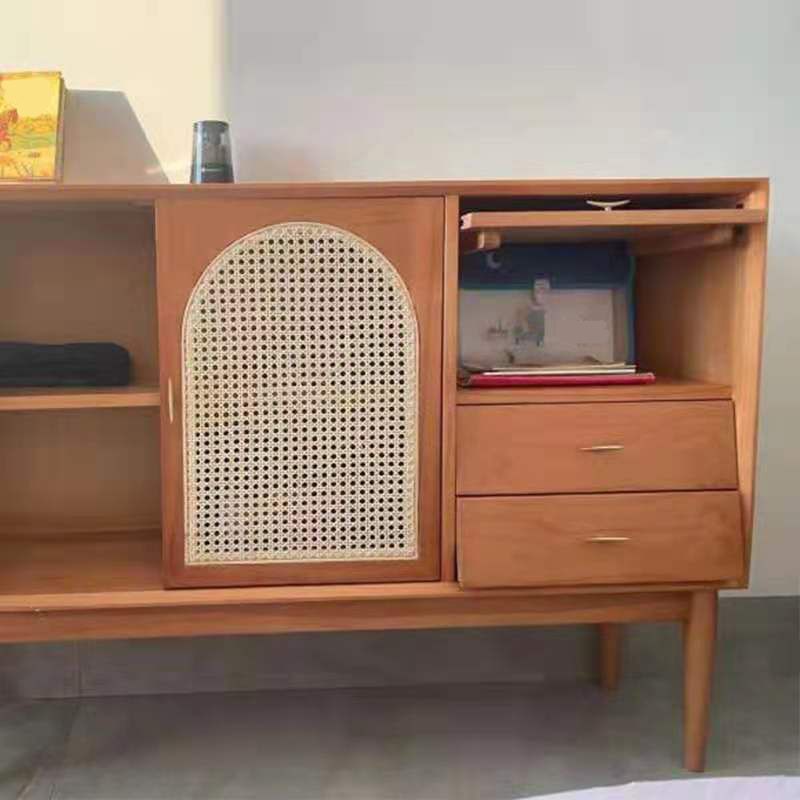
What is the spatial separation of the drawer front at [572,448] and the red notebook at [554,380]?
0.19 feet

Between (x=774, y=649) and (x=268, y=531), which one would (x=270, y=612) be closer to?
(x=268, y=531)

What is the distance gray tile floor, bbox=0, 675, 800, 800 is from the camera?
1472 millimetres

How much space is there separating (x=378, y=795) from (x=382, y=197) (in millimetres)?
845

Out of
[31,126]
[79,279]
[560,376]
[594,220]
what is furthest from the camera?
[79,279]

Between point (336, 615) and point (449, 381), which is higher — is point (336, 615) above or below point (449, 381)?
below

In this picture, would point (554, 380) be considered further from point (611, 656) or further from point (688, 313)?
point (611, 656)

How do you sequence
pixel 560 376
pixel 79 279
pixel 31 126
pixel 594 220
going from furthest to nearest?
pixel 79 279 → pixel 31 126 → pixel 560 376 → pixel 594 220

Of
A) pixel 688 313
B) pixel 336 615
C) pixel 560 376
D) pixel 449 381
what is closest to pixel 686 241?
pixel 688 313

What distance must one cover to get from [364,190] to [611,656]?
957 mm

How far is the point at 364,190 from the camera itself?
1345 millimetres

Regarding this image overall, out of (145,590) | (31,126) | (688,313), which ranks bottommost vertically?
(145,590)

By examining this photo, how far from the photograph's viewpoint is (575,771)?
59.5 inches

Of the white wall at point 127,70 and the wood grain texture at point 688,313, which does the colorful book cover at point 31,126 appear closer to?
the white wall at point 127,70

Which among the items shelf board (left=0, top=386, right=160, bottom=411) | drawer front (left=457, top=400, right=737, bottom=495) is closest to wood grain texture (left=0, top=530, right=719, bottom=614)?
drawer front (left=457, top=400, right=737, bottom=495)
